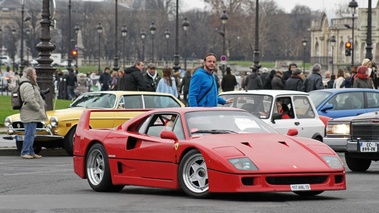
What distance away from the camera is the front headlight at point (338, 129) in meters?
19.4

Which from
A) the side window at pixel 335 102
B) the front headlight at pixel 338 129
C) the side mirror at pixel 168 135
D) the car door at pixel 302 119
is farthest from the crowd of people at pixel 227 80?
the side mirror at pixel 168 135

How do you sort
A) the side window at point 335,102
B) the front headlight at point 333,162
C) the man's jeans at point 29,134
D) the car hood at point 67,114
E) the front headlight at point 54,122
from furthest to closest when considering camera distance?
the side window at point 335,102, the car hood at point 67,114, the front headlight at point 54,122, the man's jeans at point 29,134, the front headlight at point 333,162

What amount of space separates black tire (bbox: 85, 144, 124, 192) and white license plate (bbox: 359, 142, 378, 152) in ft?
14.9

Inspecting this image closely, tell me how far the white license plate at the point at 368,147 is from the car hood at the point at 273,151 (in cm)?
407

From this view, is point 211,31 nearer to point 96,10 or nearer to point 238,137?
point 96,10

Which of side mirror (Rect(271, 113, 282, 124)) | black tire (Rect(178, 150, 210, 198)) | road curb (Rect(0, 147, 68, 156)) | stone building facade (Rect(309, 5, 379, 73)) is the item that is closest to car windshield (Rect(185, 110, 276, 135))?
black tire (Rect(178, 150, 210, 198))

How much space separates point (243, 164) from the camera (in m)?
13.4

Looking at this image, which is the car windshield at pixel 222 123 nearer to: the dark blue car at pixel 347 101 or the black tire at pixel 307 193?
the black tire at pixel 307 193

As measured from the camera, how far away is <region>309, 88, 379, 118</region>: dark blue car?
26.5m

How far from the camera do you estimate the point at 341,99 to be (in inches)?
1053

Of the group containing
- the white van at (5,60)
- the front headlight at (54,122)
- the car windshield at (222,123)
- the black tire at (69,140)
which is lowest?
the white van at (5,60)

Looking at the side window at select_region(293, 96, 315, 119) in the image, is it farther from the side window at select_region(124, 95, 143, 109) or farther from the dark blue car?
the side window at select_region(124, 95, 143, 109)

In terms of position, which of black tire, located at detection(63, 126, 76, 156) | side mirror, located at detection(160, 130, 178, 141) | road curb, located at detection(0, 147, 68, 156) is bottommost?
road curb, located at detection(0, 147, 68, 156)

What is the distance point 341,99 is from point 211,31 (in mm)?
163533
